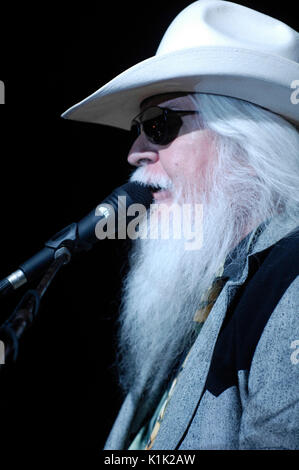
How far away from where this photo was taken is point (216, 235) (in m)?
1.26

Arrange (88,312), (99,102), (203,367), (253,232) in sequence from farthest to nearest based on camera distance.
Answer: (88,312) → (99,102) → (253,232) → (203,367)

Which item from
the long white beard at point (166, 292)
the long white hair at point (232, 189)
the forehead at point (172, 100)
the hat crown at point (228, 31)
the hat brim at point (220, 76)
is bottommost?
the long white beard at point (166, 292)

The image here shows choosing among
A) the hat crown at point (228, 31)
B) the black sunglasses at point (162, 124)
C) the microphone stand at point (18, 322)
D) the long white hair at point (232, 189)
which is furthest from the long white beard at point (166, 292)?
the microphone stand at point (18, 322)

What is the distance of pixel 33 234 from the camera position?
173cm

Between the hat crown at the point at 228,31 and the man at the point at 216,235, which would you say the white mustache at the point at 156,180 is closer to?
the man at the point at 216,235

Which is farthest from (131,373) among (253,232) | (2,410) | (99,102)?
(99,102)

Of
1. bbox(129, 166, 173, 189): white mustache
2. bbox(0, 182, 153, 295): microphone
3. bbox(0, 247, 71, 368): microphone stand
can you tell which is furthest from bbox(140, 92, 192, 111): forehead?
bbox(0, 247, 71, 368): microphone stand

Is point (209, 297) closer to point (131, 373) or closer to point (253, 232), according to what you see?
point (253, 232)

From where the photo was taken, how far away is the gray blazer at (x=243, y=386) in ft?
2.74

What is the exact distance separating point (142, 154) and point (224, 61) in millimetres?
419

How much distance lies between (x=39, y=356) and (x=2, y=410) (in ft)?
0.88

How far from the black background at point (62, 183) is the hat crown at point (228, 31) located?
1.60ft

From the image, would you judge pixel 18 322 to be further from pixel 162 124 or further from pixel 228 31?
pixel 228 31

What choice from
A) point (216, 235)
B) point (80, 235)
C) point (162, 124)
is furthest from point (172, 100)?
point (80, 235)
